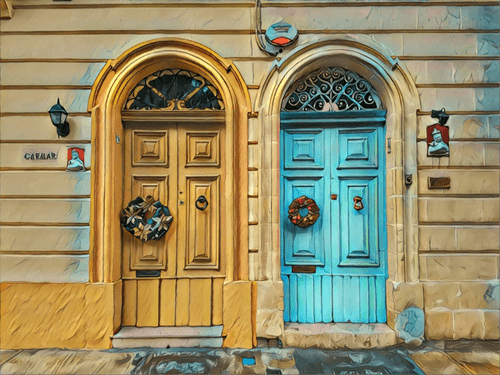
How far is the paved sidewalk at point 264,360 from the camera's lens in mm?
3537

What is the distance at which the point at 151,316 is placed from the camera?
4.26 m

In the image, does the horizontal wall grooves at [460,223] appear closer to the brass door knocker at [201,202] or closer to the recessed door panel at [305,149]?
the recessed door panel at [305,149]

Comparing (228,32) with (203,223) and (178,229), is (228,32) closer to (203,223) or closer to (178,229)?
(203,223)

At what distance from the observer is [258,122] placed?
4191 millimetres

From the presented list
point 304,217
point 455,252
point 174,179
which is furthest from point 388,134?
point 174,179

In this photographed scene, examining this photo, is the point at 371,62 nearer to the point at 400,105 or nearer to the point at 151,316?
the point at 400,105

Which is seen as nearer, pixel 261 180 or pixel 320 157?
pixel 261 180

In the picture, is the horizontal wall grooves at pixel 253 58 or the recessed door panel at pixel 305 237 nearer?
the horizontal wall grooves at pixel 253 58

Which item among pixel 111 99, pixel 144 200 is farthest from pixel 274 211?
pixel 111 99

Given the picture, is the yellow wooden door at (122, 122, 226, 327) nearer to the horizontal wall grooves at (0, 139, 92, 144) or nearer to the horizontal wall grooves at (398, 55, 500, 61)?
the horizontal wall grooves at (0, 139, 92, 144)

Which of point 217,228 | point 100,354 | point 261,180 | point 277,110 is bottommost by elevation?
point 100,354

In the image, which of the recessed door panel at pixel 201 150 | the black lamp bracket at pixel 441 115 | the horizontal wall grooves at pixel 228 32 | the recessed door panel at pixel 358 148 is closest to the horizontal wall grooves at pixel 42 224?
the recessed door panel at pixel 201 150

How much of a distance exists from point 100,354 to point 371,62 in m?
5.35

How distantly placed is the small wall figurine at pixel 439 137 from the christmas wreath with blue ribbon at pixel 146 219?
3770 mm
